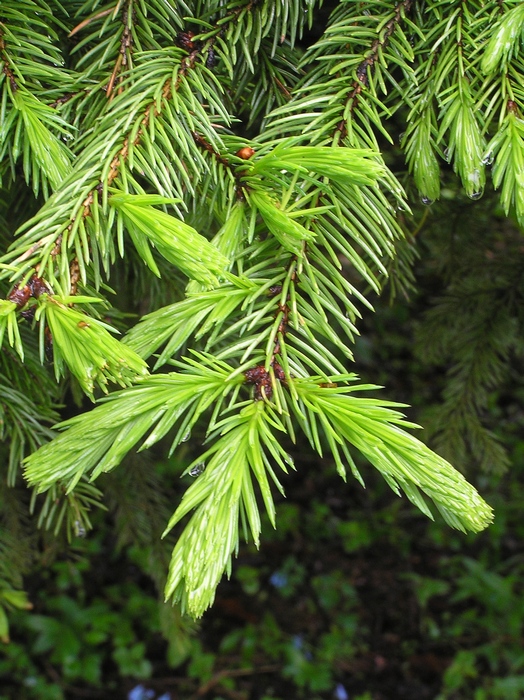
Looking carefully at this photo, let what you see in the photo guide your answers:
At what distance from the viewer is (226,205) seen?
662 millimetres

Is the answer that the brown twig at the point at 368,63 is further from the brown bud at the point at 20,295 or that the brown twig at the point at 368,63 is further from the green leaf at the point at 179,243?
the brown bud at the point at 20,295

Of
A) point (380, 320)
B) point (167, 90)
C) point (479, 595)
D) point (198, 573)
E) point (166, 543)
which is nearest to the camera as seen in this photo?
point (198, 573)

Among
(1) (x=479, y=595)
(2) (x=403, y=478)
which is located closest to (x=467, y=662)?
(1) (x=479, y=595)

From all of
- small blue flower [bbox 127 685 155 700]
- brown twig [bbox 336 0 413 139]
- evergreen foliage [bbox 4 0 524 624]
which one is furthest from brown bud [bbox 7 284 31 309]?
small blue flower [bbox 127 685 155 700]

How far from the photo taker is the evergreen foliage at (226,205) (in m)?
0.52

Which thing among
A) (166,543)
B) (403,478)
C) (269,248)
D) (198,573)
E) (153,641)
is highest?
(269,248)

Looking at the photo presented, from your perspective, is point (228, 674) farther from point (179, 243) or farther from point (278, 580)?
point (179, 243)

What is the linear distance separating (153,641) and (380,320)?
1939 millimetres

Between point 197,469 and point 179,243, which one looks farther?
point 197,469

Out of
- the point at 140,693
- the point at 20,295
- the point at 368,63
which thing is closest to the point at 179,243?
the point at 20,295

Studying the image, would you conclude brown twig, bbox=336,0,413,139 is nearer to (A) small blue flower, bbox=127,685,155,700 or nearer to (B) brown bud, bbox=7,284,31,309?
(B) brown bud, bbox=7,284,31,309

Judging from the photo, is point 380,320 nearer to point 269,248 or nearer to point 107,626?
point 107,626

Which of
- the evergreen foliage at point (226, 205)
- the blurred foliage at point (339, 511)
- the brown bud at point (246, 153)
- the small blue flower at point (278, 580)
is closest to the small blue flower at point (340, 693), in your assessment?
the blurred foliage at point (339, 511)

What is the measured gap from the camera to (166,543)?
1.34m
